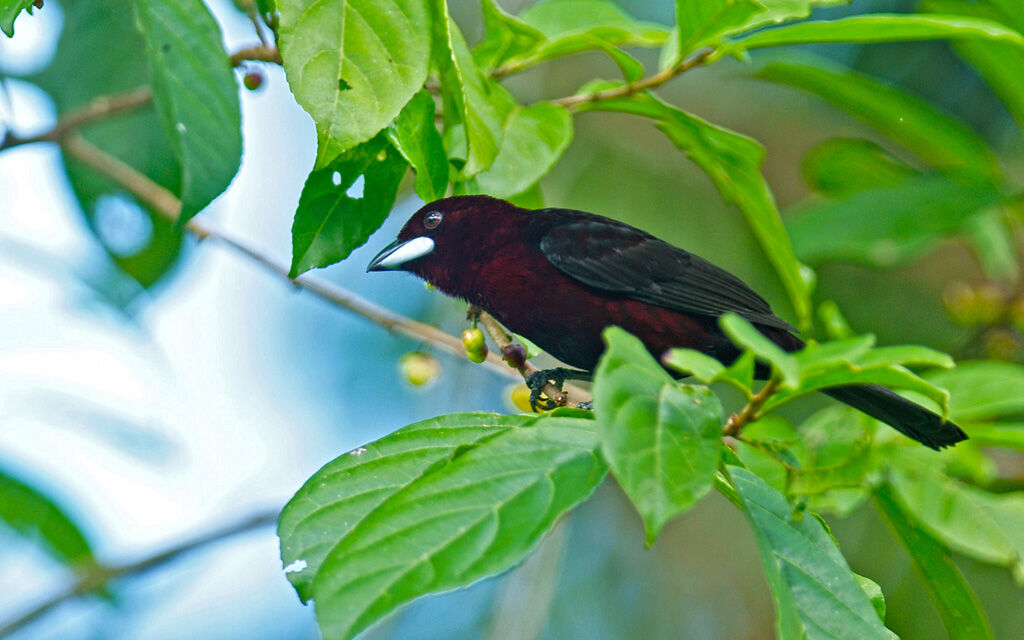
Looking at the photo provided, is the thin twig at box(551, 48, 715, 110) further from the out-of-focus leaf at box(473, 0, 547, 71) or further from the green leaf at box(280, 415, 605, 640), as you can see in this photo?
the green leaf at box(280, 415, 605, 640)

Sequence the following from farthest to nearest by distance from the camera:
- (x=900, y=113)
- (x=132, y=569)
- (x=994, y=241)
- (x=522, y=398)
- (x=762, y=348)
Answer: (x=994, y=241)
(x=900, y=113)
(x=132, y=569)
(x=522, y=398)
(x=762, y=348)

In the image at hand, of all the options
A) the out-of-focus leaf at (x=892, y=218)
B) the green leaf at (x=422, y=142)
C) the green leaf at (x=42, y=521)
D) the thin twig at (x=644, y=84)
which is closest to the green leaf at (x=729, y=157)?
the thin twig at (x=644, y=84)

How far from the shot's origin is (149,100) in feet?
9.09

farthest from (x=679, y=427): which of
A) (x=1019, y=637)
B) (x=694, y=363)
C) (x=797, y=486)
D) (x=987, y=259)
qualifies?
(x=1019, y=637)

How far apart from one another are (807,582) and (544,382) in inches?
43.1

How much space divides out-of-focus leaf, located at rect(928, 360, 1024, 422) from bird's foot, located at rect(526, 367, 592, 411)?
1.20m

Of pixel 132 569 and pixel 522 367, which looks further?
pixel 132 569

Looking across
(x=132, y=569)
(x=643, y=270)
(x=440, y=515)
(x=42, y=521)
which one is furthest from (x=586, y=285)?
(x=42, y=521)

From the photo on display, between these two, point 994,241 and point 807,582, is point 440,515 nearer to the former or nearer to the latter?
point 807,582

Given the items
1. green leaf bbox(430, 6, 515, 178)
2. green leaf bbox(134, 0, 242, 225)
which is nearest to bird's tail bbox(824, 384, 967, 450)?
green leaf bbox(430, 6, 515, 178)

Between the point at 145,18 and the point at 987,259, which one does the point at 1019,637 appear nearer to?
the point at 987,259

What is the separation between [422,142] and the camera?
2.07 meters

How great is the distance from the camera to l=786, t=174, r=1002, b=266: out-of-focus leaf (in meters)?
3.73

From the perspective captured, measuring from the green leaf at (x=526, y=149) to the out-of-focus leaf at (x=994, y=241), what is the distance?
2.71 meters
